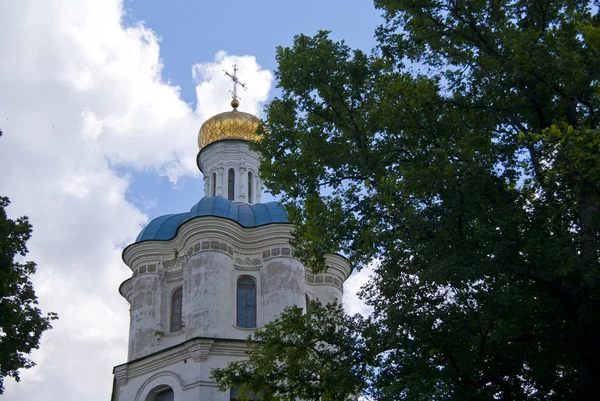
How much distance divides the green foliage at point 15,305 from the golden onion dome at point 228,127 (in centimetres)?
1416

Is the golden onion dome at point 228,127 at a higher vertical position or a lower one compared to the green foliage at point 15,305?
higher

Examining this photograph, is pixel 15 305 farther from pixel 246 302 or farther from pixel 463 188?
pixel 246 302

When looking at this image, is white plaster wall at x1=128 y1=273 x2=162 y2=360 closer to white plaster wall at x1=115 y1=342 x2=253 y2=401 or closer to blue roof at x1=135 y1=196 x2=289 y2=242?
white plaster wall at x1=115 y1=342 x2=253 y2=401

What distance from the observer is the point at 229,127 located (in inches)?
1067

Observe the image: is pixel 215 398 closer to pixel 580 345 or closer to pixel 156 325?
pixel 156 325

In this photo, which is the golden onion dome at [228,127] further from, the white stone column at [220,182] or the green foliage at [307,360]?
the green foliage at [307,360]

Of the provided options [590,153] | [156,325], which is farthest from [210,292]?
[590,153]

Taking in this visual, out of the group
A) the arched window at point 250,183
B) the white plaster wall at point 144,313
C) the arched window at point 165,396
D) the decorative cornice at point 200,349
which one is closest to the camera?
the decorative cornice at point 200,349

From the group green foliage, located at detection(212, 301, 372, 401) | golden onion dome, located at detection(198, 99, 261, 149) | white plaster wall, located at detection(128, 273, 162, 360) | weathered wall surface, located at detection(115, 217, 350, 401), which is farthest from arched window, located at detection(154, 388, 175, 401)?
golden onion dome, located at detection(198, 99, 261, 149)

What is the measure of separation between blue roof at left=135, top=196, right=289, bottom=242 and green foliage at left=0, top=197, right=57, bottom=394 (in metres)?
9.17

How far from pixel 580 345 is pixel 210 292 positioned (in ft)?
39.4

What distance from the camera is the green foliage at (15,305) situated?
12.4 m

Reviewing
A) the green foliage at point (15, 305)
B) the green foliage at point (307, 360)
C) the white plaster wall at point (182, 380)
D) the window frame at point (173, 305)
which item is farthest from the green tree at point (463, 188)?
the window frame at point (173, 305)

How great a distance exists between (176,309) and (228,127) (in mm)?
7422
